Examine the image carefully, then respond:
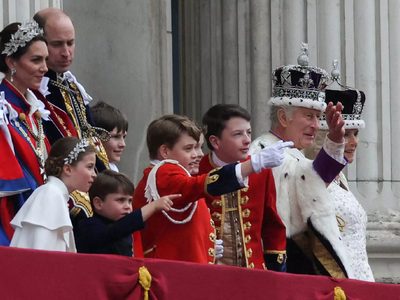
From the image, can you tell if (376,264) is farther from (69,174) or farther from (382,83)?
(69,174)

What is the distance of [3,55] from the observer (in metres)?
4.63

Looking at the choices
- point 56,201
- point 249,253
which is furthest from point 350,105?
point 56,201

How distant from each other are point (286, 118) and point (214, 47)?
236 centimetres

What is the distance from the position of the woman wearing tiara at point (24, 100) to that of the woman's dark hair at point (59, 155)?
0.39 ft

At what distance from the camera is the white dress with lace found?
224 inches

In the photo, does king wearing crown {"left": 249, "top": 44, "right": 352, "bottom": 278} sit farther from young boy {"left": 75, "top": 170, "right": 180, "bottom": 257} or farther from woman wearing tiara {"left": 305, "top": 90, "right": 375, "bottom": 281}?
young boy {"left": 75, "top": 170, "right": 180, "bottom": 257}

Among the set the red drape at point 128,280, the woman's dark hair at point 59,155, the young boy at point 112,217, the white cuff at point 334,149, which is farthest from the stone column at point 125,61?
the red drape at point 128,280

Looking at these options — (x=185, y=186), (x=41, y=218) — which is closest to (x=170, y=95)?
(x=185, y=186)

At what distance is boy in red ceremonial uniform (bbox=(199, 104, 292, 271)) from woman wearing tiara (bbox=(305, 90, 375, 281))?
588mm

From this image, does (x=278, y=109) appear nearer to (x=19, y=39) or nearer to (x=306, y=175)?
(x=306, y=175)

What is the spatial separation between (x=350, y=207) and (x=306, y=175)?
1.54ft

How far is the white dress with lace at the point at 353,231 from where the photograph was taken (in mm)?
5699

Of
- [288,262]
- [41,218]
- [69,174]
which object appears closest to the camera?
[41,218]

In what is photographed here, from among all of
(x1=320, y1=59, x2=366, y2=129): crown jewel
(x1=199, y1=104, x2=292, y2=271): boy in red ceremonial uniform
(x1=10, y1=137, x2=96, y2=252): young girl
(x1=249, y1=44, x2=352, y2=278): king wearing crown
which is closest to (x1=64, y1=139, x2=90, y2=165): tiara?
(x1=10, y1=137, x2=96, y2=252): young girl
